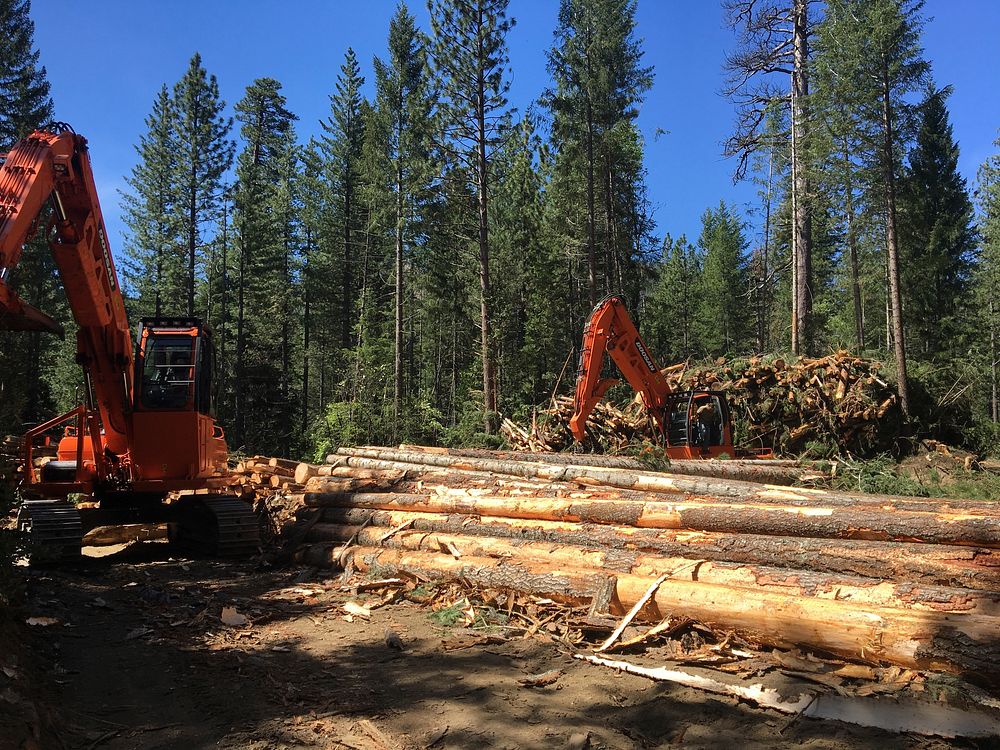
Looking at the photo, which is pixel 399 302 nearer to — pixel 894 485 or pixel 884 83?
pixel 884 83

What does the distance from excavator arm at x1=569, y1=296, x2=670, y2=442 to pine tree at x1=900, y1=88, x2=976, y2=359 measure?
2023 centimetres

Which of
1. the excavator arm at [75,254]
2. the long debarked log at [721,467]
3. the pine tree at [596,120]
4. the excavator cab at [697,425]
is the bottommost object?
the long debarked log at [721,467]

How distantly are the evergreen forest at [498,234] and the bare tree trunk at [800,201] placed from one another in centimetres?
10

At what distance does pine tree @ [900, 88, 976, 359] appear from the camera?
28891mm

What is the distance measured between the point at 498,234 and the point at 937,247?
65.2 ft

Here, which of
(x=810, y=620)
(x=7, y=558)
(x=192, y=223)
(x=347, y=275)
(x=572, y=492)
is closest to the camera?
(x=810, y=620)

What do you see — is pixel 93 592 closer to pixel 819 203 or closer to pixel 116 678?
pixel 116 678

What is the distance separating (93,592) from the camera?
7496 millimetres

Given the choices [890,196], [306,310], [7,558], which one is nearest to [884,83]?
[890,196]

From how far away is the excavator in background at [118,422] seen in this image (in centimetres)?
770

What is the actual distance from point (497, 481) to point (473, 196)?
16.7 metres

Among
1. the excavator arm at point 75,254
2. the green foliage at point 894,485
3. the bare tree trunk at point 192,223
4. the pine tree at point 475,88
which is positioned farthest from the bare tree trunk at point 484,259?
the bare tree trunk at point 192,223

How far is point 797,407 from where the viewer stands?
1633cm

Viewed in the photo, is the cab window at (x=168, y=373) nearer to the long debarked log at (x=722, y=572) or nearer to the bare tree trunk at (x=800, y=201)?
the long debarked log at (x=722, y=572)
